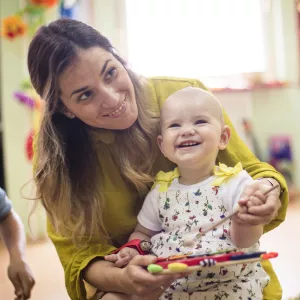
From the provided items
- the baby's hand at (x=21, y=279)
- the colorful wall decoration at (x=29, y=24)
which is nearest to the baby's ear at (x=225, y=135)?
the baby's hand at (x=21, y=279)

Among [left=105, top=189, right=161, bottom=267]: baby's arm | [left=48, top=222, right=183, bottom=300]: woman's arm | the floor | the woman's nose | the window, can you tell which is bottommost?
the floor

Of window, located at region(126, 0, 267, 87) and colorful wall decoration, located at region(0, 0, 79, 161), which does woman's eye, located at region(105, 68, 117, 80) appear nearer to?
colorful wall decoration, located at region(0, 0, 79, 161)

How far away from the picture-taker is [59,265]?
203 cm

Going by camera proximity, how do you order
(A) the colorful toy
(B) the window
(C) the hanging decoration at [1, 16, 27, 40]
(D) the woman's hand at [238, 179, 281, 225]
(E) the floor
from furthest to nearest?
(B) the window → (C) the hanging decoration at [1, 16, 27, 40] → (E) the floor → (D) the woman's hand at [238, 179, 281, 225] → (A) the colorful toy

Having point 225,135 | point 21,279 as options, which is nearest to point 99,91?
point 225,135

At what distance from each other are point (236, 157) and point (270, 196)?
29cm

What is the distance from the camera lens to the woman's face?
0.94 metres

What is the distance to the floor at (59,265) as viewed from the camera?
1.63m

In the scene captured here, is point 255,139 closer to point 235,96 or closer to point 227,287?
point 235,96

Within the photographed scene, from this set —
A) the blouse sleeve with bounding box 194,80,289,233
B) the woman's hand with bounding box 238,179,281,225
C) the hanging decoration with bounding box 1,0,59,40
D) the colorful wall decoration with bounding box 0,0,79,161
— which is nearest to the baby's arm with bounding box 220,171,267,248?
the woman's hand with bounding box 238,179,281,225

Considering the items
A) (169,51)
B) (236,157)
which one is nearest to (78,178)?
(236,157)

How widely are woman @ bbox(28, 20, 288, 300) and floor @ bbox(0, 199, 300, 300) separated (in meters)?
0.65

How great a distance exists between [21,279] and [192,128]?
22.9 inches

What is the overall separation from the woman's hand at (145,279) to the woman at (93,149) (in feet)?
0.34
